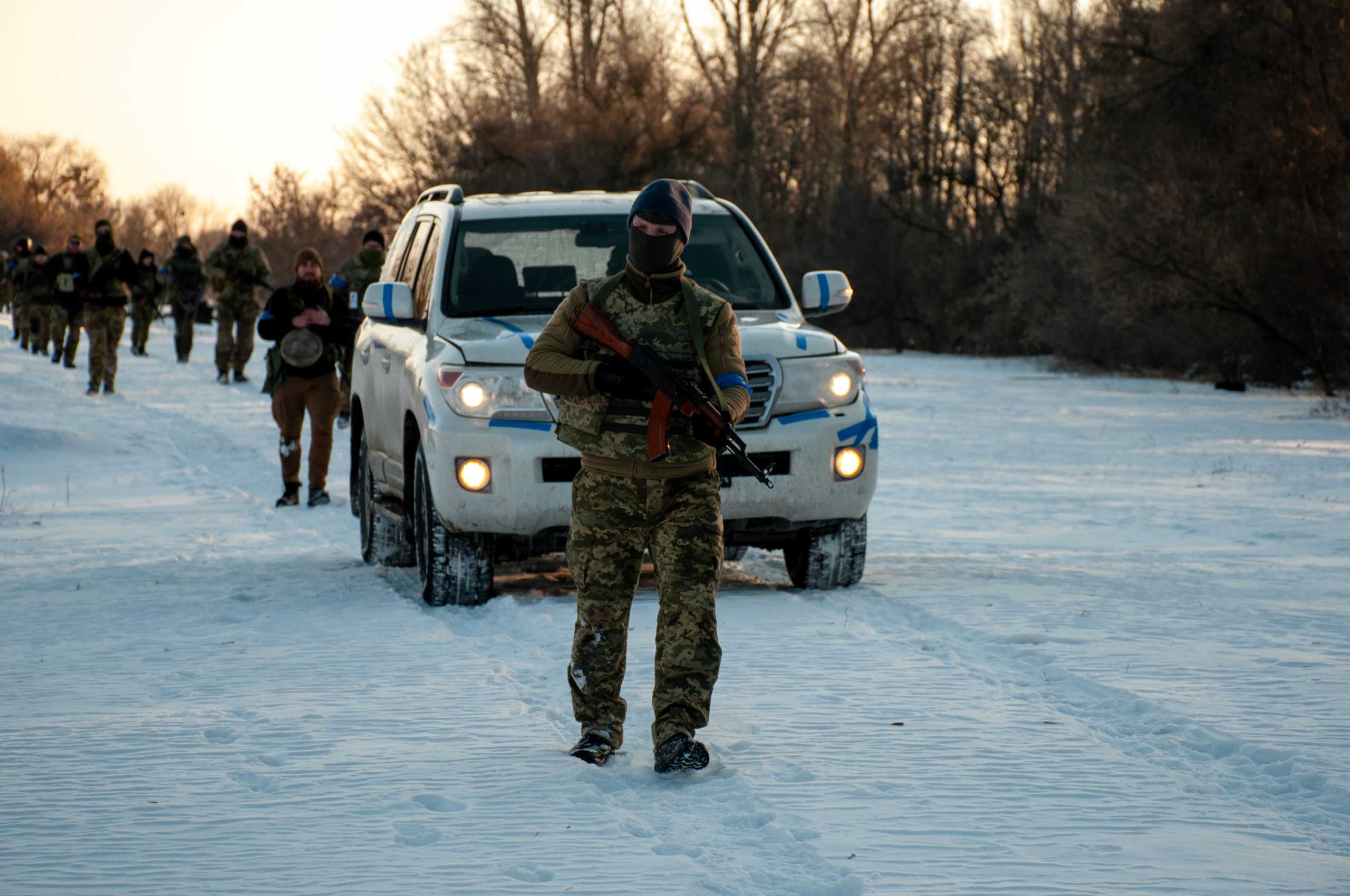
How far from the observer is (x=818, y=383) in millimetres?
7336

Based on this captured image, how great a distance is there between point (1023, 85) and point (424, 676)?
1671 inches

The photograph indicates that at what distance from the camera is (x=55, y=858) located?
391cm

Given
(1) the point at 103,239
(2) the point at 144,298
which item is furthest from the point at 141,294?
(1) the point at 103,239

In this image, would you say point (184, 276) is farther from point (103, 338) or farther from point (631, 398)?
point (631, 398)

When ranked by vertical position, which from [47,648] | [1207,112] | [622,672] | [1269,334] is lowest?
[47,648]

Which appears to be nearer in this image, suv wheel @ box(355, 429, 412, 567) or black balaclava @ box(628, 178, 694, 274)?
black balaclava @ box(628, 178, 694, 274)

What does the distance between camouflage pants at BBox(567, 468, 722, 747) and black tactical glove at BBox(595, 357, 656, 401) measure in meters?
0.25

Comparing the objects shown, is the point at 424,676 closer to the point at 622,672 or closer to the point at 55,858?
the point at 622,672

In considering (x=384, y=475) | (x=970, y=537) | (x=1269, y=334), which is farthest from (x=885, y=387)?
(x=384, y=475)

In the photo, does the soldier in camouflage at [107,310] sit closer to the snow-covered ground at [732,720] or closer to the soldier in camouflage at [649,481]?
the snow-covered ground at [732,720]

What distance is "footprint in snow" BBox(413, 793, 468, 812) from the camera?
433 cm

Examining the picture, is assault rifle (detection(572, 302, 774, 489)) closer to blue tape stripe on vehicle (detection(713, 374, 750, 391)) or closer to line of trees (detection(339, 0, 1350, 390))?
blue tape stripe on vehicle (detection(713, 374, 750, 391))

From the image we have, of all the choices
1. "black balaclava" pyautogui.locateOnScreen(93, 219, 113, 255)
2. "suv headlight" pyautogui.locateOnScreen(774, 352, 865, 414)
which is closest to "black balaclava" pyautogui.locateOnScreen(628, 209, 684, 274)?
"suv headlight" pyautogui.locateOnScreen(774, 352, 865, 414)

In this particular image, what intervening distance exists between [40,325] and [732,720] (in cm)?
2720
